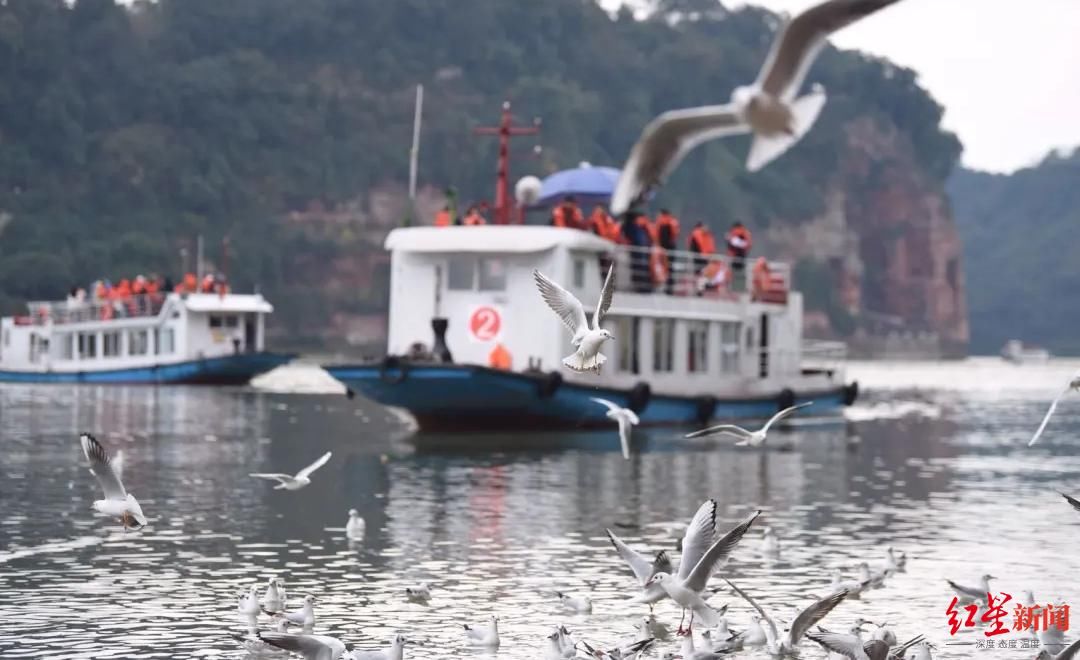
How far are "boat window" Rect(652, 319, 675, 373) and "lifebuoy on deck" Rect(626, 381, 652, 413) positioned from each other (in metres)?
2.29

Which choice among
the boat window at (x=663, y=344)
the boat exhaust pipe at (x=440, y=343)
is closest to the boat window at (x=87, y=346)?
the boat window at (x=663, y=344)

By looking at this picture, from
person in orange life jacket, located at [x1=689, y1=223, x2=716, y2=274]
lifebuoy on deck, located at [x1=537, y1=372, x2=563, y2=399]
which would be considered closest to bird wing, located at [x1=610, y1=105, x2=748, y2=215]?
lifebuoy on deck, located at [x1=537, y1=372, x2=563, y2=399]

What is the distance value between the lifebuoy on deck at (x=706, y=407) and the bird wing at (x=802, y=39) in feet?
93.8

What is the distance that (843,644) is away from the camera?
1512 cm

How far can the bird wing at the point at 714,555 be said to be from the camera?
14.7 meters

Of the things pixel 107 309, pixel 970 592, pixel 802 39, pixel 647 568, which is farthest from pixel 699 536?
pixel 107 309

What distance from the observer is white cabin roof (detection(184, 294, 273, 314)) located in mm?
67375

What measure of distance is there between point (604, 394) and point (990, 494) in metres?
9.84

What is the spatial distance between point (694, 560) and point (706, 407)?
27.3 metres

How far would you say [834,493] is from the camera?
30.8m

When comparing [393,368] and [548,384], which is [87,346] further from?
[548,384]

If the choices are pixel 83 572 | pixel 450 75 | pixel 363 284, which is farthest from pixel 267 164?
pixel 83 572

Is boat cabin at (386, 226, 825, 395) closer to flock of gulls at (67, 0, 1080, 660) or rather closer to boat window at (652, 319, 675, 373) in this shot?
boat window at (652, 319, 675, 373)

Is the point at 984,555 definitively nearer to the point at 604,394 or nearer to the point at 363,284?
the point at 604,394
